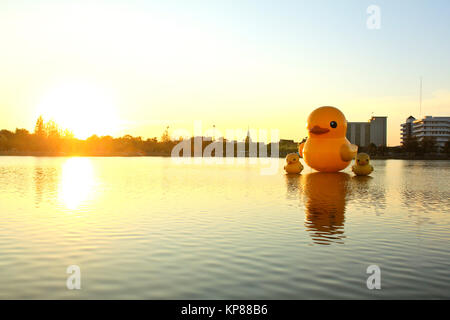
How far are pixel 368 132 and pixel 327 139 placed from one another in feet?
470

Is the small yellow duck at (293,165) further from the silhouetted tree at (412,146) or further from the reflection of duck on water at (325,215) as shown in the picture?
the silhouetted tree at (412,146)

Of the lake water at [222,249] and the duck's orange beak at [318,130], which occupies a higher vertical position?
the duck's orange beak at [318,130]

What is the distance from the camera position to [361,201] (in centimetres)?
1441

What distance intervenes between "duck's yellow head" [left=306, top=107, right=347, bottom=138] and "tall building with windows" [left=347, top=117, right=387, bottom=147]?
125 metres

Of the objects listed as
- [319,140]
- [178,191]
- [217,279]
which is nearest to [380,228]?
[217,279]

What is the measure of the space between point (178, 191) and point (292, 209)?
6225 mm

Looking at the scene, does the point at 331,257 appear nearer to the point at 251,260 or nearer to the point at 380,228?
the point at 251,260

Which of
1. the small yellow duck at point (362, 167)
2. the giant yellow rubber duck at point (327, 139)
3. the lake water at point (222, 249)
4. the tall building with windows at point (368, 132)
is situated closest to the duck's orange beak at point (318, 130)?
the giant yellow rubber duck at point (327, 139)

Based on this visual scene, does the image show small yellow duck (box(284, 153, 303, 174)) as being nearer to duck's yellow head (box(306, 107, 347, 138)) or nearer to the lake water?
duck's yellow head (box(306, 107, 347, 138))

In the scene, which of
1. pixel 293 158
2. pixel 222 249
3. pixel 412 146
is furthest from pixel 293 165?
pixel 412 146

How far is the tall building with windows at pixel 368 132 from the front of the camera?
15550 cm

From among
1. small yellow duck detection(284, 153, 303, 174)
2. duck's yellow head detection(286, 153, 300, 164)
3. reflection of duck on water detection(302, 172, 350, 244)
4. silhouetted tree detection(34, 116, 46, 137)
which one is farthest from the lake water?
silhouetted tree detection(34, 116, 46, 137)

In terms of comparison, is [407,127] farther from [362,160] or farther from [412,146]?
[362,160]
